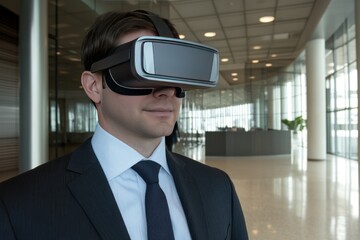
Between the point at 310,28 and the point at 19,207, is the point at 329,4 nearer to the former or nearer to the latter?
the point at 310,28

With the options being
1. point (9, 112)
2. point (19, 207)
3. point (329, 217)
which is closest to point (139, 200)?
point (19, 207)

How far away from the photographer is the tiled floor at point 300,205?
13.4 ft

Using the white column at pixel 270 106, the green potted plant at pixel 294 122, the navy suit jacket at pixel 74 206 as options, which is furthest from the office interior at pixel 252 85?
the green potted plant at pixel 294 122

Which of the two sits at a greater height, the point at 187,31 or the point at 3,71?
the point at 187,31

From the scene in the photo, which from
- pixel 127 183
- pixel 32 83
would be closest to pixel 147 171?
pixel 127 183

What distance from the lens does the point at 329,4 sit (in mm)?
8211

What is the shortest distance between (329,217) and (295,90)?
54.6ft

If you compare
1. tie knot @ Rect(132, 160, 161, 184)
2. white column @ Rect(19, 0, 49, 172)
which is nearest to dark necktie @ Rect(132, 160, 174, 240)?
tie knot @ Rect(132, 160, 161, 184)

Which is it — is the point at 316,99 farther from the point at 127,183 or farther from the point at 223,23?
the point at 127,183

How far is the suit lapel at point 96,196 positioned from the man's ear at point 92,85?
16 cm

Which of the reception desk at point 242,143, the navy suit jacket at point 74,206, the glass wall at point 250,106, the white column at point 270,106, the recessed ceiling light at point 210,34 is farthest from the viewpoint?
the glass wall at point 250,106

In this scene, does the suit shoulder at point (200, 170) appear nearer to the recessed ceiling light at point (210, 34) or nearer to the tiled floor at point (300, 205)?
the tiled floor at point (300, 205)

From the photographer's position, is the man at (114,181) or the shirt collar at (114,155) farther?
the shirt collar at (114,155)

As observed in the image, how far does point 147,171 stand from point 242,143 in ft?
47.7
